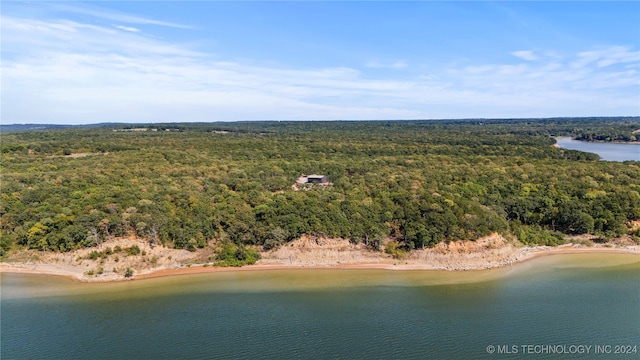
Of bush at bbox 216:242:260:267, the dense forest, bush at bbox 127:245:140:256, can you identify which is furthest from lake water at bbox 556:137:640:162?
bush at bbox 127:245:140:256

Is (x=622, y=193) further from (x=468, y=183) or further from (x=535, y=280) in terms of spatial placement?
(x=535, y=280)

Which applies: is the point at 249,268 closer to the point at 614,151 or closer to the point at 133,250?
the point at 133,250

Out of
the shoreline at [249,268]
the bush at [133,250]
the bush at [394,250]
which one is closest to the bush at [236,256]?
the shoreline at [249,268]

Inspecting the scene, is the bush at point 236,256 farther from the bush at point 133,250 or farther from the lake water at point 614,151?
the lake water at point 614,151

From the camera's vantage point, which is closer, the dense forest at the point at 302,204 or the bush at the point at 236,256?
the bush at the point at 236,256

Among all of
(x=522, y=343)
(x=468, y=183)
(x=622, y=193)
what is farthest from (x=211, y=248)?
(x=622, y=193)

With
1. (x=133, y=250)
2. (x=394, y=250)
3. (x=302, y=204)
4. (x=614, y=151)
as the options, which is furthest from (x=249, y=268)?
(x=614, y=151)

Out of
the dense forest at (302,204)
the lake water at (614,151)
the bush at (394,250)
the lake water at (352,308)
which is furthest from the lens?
the lake water at (614,151)

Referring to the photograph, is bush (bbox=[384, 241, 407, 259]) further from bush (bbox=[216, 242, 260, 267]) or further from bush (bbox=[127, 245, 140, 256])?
bush (bbox=[127, 245, 140, 256])

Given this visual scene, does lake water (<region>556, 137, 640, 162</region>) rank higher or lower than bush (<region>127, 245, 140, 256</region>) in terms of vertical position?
higher

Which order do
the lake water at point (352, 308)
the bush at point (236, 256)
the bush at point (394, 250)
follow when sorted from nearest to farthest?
the lake water at point (352, 308), the bush at point (236, 256), the bush at point (394, 250)

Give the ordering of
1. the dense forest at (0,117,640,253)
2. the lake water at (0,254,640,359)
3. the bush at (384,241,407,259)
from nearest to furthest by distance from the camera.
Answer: the lake water at (0,254,640,359) → the bush at (384,241,407,259) → the dense forest at (0,117,640,253)
